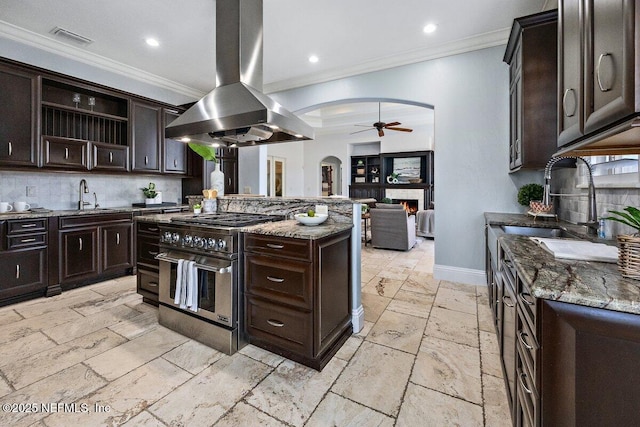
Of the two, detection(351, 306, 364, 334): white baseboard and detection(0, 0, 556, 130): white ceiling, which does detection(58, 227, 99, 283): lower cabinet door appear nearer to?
detection(0, 0, 556, 130): white ceiling

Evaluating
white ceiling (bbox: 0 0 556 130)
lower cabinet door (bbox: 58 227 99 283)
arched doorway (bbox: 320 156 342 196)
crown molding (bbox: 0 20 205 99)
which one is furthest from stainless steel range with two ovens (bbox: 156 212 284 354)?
arched doorway (bbox: 320 156 342 196)

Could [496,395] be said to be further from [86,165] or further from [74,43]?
[74,43]

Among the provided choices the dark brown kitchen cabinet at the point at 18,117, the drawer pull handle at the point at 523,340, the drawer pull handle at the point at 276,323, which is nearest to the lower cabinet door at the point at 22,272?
the dark brown kitchen cabinet at the point at 18,117

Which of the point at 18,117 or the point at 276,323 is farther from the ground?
the point at 18,117

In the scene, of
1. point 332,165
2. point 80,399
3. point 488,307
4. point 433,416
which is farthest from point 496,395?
point 332,165

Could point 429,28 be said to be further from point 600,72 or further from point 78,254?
point 78,254

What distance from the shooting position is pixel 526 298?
3.50 ft

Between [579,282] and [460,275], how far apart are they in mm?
3022

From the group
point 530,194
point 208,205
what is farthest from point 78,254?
point 530,194

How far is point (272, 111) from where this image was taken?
227cm

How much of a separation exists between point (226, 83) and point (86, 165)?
250 cm

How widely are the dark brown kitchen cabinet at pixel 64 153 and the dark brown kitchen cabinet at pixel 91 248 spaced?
685 mm

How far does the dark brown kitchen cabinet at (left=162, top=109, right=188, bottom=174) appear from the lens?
15.1ft

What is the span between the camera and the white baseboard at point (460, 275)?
360 cm
